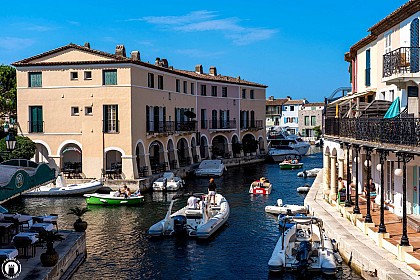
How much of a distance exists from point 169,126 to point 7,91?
71.6 ft

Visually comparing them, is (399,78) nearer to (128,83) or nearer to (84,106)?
(128,83)

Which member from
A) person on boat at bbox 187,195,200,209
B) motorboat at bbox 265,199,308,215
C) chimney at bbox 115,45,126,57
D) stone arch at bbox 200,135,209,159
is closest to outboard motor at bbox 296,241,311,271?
motorboat at bbox 265,199,308,215

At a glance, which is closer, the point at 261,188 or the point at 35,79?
the point at 261,188

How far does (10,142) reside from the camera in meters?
16.9

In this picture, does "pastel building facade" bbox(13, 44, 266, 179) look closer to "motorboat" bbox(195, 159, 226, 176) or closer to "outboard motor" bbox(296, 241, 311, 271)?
"motorboat" bbox(195, 159, 226, 176)

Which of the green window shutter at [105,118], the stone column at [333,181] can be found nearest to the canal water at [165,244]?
the stone column at [333,181]

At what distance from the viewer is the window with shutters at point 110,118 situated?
1703 inches

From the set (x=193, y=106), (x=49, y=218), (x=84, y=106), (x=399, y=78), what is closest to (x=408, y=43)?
(x=399, y=78)

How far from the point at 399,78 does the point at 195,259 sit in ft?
37.4

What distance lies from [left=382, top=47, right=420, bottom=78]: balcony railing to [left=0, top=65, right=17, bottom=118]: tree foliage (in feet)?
155

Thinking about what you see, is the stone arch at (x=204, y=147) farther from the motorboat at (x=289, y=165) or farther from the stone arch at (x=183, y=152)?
the motorboat at (x=289, y=165)

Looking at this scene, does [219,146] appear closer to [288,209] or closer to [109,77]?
[109,77]

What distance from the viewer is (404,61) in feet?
71.8

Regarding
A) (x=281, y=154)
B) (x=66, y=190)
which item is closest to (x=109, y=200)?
(x=66, y=190)
